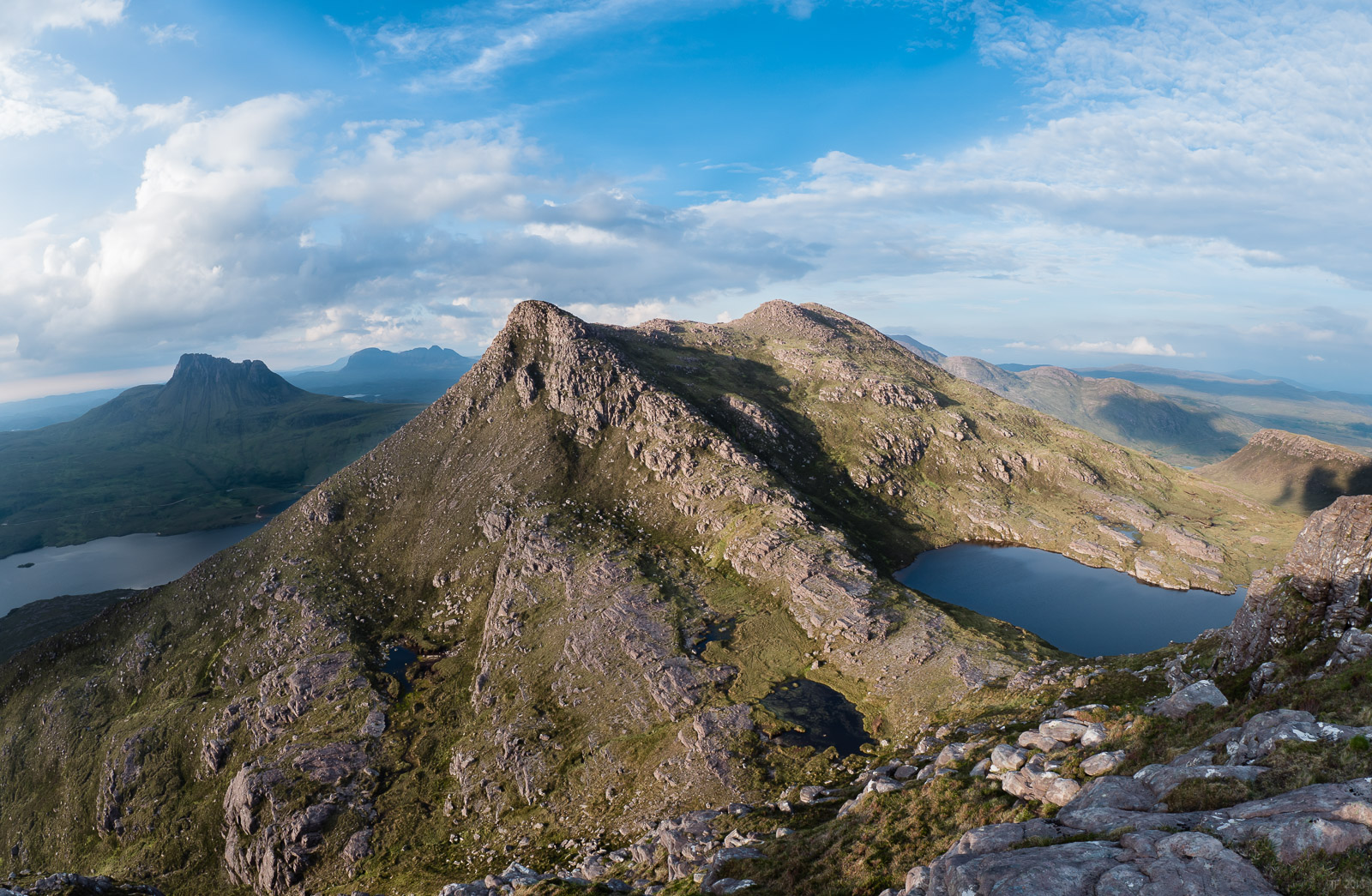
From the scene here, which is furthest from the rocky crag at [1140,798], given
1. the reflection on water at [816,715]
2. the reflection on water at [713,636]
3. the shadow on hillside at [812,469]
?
the shadow on hillside at [812,469]

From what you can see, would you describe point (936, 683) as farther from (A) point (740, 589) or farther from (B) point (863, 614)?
(A) point (740, 589)

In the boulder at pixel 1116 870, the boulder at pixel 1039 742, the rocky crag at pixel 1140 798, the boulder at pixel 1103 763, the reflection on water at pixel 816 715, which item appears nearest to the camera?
the boulder at pixel 1116 870

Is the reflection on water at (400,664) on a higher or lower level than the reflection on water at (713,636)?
lower

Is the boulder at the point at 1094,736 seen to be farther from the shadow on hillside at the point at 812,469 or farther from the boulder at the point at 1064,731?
the shadow on hillside at the point at 812,469

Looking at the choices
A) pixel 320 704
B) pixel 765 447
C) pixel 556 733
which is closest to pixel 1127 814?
pixel 556 733

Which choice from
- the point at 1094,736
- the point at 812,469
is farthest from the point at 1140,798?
the point at 812,469

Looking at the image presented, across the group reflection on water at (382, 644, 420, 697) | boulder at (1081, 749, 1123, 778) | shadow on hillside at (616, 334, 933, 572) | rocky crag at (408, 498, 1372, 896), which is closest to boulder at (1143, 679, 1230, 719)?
rocky crag at (408, 498, 1372, 896)
